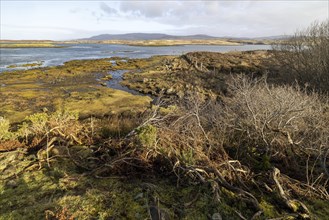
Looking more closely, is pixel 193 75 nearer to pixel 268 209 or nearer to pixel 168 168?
pixel 168 168

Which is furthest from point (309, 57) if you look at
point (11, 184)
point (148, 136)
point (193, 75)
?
point (11, 184)

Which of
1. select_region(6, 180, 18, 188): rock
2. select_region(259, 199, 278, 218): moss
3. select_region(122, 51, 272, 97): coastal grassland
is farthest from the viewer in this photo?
select_region(122, 51, 272, 97): coastal grassland

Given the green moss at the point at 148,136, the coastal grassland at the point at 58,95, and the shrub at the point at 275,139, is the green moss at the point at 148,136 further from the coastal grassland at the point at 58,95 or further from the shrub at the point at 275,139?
the coastal grassland at the point at 58,95

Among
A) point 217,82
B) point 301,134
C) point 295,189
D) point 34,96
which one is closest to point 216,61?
point 217,82

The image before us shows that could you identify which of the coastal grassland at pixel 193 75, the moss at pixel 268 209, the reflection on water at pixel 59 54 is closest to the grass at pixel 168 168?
the moss at pixel 268 209

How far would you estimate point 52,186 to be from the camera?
4.43 meters

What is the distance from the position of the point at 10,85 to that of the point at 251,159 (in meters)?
26.7

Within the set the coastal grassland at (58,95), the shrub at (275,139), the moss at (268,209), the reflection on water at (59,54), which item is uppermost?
the reflection on water at (59,54)

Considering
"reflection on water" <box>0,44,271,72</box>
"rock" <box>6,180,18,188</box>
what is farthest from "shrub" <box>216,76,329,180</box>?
"reflection on water" <box>0,44,271,72</box>

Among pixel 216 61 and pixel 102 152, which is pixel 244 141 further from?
pixel 216 61

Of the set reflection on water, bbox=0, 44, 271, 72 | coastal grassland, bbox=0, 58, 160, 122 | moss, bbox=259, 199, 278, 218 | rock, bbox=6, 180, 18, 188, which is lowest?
coastal grassland, bbox=0, 58, 160, 122

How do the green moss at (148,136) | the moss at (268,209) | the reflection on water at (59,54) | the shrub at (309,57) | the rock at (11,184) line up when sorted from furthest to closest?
the reflection on water at (59,54), the shrub at (309,57), the green moss at (148,136), the rock at (11,184), the moss at (268,209)

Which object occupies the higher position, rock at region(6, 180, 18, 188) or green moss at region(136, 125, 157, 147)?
green moss at region(136, 125, 157, 147)

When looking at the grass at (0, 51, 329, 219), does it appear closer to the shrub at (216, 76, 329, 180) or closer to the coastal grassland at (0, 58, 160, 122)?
the shrub at (216, 76, 329, 180)
